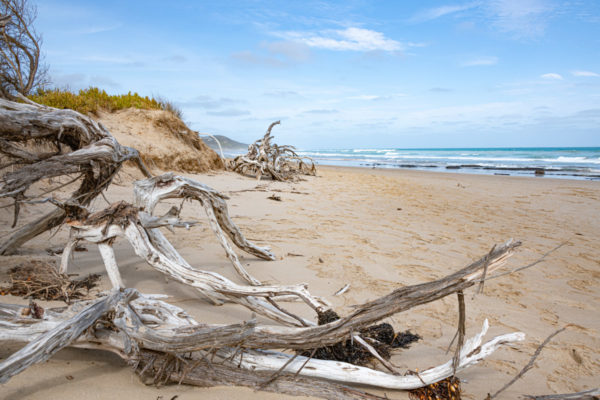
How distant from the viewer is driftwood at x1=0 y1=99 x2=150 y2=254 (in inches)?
103

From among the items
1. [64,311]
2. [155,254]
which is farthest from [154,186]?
[64,311]

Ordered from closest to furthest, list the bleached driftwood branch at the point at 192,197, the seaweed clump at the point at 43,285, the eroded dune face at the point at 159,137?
the seaweed clump at the point at 43,285 < the bleached driftwood branch at the point at 192,197 < the eroded dune face at the point at 159,137

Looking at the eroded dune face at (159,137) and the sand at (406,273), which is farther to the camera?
the eroded dune face at (159,137)

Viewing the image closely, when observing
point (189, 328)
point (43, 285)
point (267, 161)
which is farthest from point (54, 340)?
point (267, 161)

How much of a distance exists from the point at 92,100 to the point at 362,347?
37.3 feet

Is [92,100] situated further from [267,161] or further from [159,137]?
[267,161]

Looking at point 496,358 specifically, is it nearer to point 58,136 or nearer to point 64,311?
point 64,311

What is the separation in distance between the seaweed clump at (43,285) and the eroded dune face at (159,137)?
7.12m

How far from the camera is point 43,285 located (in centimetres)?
296

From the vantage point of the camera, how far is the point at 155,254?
2.69 m

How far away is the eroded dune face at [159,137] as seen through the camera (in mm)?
10266

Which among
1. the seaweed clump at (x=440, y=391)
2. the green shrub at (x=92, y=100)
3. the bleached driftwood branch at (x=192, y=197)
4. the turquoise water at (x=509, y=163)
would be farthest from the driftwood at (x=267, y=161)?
the turquoise water at (x=509, y=163)

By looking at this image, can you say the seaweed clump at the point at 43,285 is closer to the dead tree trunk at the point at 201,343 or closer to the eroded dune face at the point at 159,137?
the dead tree trunk at the point at 201,343

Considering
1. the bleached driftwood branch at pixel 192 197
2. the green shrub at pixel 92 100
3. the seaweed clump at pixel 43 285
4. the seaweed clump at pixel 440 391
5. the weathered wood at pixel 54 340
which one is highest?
the green shrub at pixel 92 100
